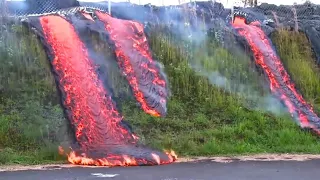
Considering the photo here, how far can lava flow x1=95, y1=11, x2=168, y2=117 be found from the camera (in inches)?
555

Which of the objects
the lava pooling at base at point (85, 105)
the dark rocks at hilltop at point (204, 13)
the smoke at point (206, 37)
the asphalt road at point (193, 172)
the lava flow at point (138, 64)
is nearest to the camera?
the asphalt road at point (193, 172)

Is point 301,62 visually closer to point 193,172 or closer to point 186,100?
point 186,100

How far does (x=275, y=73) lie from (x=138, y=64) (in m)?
3.74

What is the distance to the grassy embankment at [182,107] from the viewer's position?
12523 mm

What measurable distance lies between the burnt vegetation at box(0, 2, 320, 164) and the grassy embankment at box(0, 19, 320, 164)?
22 millimetres

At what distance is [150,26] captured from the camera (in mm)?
15570

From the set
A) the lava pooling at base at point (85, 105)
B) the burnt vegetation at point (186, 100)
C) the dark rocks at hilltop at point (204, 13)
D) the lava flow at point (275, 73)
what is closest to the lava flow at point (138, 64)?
the burnt vegetation at point (186, 100)

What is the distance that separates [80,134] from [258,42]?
6.30 m

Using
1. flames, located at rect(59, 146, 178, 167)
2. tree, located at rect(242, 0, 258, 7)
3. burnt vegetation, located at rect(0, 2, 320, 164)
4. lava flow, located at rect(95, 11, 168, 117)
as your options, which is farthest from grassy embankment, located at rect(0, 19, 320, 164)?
tree, located at rect(242, 0, 258, 7)

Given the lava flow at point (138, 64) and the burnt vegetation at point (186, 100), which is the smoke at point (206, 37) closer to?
the burnt vegetation at point (186, 100)

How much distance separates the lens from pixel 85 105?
12.5 meters

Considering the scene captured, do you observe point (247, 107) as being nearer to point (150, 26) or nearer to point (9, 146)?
point (150, 26)

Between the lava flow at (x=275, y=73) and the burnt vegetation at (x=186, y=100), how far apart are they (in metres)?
0.24

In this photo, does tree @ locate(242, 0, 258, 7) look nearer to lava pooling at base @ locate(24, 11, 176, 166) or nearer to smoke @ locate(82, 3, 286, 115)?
smoke @ locate(82, 3, 286, 115)
